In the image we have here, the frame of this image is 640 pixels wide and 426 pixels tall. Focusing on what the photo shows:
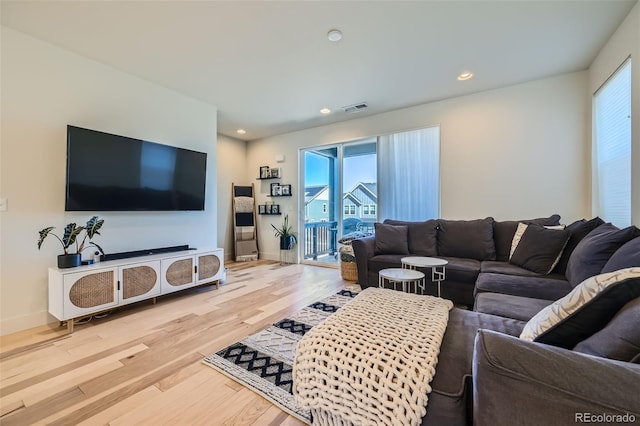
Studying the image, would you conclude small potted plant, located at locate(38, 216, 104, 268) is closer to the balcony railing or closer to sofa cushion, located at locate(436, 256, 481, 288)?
the balcony railing

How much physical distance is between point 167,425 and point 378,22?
3042 mm

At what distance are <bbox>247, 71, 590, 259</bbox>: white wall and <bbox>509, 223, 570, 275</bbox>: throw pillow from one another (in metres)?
0.83

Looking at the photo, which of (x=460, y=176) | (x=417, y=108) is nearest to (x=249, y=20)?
(x=417, y=108)

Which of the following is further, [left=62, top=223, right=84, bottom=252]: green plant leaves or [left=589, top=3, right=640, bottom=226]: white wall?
[left=62, top=223, right=84, bottom=252]: green plant leaves

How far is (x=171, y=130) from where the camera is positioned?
3.38 meters

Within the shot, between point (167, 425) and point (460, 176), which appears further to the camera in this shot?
point (460, 176)

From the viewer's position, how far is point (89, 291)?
2320 millimetres

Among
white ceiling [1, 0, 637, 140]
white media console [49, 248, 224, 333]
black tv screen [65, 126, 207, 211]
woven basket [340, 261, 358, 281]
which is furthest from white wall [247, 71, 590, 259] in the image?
white media console [49, 248, 224, 333]

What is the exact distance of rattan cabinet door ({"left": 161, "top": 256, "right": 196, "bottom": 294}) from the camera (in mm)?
2875

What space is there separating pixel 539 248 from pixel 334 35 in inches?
106

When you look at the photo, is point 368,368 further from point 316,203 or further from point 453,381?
point 316,203

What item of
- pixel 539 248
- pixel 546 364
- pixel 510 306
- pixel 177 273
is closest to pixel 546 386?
pixel 546 364

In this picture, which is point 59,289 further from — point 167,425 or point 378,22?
point 378,22

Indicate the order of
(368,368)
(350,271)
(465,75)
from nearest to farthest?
(368,368) → (465,75) → (350,271)
